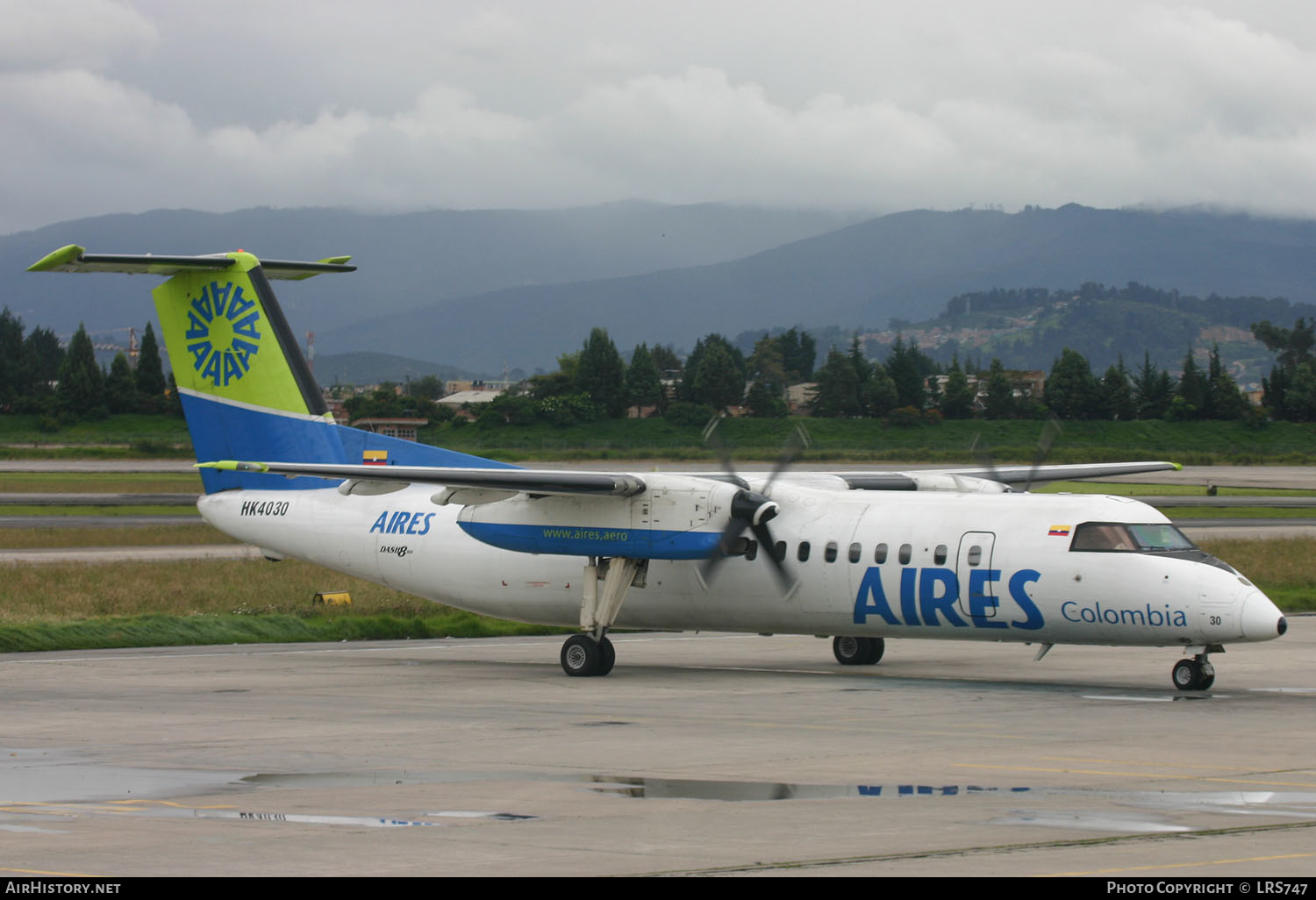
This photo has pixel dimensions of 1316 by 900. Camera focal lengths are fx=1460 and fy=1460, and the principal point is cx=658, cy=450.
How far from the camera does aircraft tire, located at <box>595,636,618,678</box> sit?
867 inches

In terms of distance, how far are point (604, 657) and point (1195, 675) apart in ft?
27.5

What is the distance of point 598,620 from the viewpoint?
2205cm

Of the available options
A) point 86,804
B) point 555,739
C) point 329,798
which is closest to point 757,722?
point 555,739

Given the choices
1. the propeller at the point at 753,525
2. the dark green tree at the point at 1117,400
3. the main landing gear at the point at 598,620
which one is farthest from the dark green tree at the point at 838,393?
the propeller at the point at 753,525

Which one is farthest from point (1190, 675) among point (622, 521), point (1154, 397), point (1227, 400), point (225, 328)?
point (1154, 397)

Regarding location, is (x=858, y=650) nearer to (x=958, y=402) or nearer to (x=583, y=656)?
(x=583, y=656)

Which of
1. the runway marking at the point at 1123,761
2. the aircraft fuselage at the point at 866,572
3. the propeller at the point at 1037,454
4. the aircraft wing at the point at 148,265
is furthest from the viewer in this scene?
the aircraft wing at the point at 148,265

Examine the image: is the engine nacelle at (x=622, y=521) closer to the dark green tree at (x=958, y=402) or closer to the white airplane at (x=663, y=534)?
the white airplane at (x=663, y=534)

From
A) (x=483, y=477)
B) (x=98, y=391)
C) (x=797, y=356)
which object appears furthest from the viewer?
(x=797, y=356)

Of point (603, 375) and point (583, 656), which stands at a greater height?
point (603, 375)

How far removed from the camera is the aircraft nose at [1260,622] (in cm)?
1816

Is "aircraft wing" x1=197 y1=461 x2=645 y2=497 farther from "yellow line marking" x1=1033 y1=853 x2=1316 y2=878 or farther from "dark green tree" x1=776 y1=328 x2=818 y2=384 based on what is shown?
"dark green tree" x1=776 y1=328 x2=818 y2=384

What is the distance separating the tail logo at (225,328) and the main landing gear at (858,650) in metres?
11.2

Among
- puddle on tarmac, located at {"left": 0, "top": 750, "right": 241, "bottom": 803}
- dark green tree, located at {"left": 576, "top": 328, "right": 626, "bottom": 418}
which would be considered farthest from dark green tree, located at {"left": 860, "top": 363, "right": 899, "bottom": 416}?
puddle on tarmac, located at {"left": 0, "top": 750, "right": 241, "bottom": 803}
